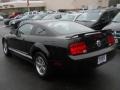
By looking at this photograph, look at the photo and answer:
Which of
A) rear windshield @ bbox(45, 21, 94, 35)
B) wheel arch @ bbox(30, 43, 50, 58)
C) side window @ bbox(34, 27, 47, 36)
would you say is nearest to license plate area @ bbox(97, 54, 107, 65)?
rear windshield @ bbox(45, 21, 94, 35)

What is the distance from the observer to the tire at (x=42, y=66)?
18.8 feet

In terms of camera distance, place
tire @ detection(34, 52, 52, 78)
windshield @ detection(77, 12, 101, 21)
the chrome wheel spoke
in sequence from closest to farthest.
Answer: tire @ detection(34, 52, 52, 78)
the chrome wheel spoke
windshield @ detection(77, 12, 101, 21)

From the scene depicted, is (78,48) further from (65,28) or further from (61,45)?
(65,28)

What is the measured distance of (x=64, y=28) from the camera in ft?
20.7

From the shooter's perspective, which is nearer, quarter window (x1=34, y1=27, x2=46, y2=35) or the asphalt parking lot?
the asphalt parking lot

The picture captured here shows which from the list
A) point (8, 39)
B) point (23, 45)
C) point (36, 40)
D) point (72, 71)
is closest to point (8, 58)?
point (8, 39)

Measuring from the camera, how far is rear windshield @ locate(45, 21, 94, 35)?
6.03 metres

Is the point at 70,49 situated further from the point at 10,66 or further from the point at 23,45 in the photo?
the point at 10,66

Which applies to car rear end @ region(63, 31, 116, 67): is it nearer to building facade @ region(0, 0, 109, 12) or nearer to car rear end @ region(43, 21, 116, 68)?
car rear end @ region(43, 21, 116, 68)

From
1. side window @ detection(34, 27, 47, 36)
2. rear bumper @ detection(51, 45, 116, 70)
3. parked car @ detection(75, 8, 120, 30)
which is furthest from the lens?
parked car @ detection(75, 8, 120, 30)

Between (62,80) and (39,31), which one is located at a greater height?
(39,31)

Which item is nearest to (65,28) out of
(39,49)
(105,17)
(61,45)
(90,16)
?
(39,49)

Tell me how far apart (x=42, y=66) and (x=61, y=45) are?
1.02m

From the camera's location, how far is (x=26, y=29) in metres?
7.01
